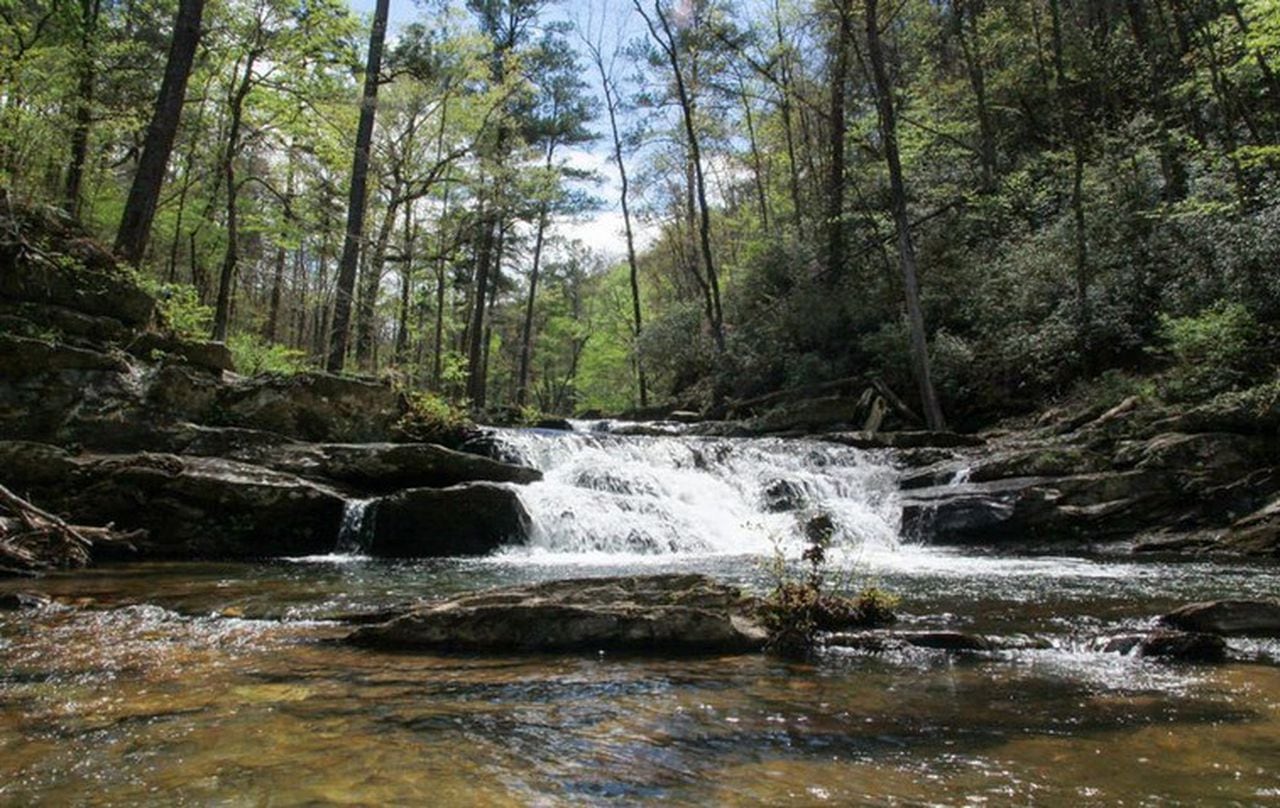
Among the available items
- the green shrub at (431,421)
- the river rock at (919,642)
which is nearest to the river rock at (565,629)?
the river rock at (919,642)

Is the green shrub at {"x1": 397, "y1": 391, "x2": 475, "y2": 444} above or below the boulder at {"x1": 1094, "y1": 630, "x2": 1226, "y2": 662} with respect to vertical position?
above

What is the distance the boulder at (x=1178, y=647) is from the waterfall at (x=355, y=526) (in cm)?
912

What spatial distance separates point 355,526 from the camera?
422 inches

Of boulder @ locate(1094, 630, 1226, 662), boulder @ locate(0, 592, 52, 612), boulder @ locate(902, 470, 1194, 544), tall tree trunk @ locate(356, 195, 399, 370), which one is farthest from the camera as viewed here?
tall tree trunk @ locate(356, 195, 399, 370)

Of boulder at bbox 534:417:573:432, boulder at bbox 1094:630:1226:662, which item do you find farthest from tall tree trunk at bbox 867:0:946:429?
boulder at bbox 1094:630:1226:662

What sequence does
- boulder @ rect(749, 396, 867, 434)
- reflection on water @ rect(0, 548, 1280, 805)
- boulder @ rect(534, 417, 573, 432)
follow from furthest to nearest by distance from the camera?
1. boulder @ rect(534, 417, 573, 432)
2. boulder @ rect(749, 396, 867, 434)
3. reflection on water @ rect(0, 548, 1280, 805)

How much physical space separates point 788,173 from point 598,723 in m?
31.1

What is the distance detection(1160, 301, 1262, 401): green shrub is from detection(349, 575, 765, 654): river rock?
37.3 feet

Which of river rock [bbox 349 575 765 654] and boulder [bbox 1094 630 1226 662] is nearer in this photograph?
boulder [bbox 1094 630 1226 662]

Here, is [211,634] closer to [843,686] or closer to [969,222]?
[843,686]

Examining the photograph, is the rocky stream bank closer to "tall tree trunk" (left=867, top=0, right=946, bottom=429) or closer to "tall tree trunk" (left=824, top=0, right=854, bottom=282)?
"tall tree trunk" (left=867, top=0, right=946, bottom=429)

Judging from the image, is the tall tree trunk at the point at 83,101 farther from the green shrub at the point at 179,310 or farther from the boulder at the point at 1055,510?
the boulder at the point at 1055,510

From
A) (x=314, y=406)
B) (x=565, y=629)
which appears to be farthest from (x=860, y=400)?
(x=565, y=629)

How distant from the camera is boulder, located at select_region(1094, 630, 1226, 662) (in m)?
4.57
